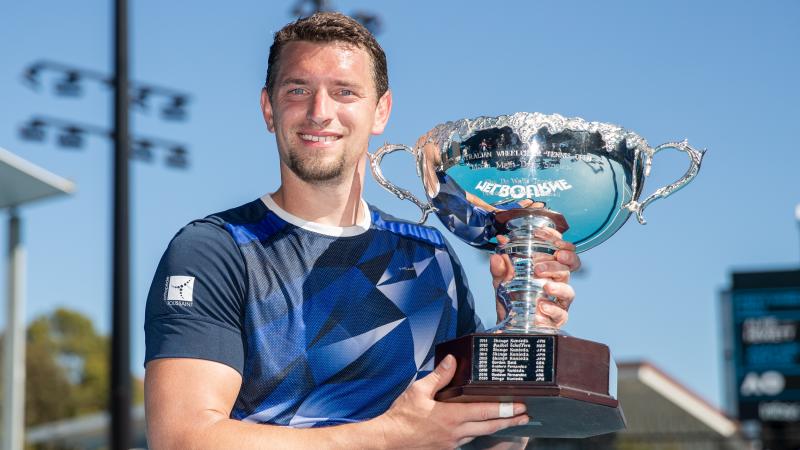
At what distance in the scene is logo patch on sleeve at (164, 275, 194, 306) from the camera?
3.54 m

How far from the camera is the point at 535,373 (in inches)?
130

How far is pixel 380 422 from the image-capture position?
3.31 m

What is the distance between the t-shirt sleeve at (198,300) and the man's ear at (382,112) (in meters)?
0.60

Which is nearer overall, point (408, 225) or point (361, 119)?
point (361, 119)

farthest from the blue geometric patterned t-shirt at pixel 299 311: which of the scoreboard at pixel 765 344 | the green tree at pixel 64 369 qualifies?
the green tree at pixel 64 369

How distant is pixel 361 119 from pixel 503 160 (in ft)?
1.49

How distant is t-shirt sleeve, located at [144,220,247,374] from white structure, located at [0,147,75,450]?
2.65 meters

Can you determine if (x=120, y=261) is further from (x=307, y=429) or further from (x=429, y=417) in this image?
(x=429, y=417)

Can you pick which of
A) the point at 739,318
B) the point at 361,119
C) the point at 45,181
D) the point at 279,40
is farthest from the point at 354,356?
the point at 739,318

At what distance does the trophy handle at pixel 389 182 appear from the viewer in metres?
3.98

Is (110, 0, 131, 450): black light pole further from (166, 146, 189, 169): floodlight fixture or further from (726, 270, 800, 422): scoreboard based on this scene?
(726, 270, 800, 422): scoreboard

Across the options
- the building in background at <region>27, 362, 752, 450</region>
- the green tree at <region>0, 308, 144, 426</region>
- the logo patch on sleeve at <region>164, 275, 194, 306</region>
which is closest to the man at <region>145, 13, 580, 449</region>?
the logo patch on sleeve at <region>164, 275, 194, 306</region>

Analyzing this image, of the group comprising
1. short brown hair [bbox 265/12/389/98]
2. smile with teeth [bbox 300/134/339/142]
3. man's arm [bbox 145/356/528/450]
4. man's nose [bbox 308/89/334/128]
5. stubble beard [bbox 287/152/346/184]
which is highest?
short brown hair [bbox 265/12/389/98]

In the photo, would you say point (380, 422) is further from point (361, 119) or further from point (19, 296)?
point (19, 296)
